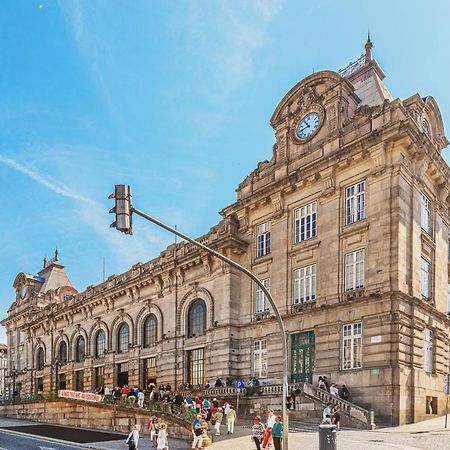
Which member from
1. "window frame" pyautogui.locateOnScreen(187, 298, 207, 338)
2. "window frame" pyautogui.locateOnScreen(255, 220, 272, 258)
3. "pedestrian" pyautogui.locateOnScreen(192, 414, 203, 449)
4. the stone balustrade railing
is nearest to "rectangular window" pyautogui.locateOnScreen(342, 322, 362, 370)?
the stone balustrade railing

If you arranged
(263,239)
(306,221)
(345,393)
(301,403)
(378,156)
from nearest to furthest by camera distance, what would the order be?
1. (301,403)
2. (345,393)
3. (378,156)
4. (306,221)
5. (263,239)

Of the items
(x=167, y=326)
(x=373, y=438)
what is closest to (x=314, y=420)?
(x=373, y=438)

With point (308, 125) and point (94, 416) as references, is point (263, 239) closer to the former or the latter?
point (308, 125)

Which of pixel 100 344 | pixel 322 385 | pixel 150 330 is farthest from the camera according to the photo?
pixel 100 344

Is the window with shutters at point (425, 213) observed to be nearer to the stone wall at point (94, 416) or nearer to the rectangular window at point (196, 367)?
the stone wall at point (94, 416)

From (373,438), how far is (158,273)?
27254 mm

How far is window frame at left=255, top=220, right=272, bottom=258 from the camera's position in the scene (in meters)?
38.4

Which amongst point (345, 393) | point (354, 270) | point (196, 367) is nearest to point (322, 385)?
point (345, 393)

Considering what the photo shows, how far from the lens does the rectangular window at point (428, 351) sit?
1231 inches

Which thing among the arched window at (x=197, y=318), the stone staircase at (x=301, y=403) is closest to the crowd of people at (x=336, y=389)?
the stone staircase at (x=301, y=403)

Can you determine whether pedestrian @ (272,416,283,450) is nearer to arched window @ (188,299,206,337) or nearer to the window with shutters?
the window with shutters

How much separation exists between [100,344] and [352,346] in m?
32.4

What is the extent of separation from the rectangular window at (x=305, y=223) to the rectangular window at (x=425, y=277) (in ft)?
21.3

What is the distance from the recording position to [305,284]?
34.8 m
